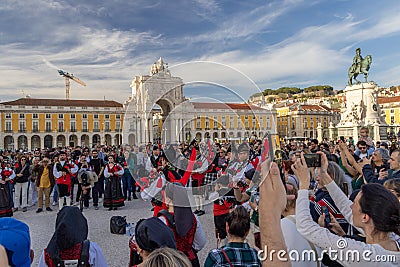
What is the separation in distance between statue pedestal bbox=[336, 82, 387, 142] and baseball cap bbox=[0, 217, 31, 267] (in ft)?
79.6

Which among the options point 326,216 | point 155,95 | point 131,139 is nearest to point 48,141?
point 131,139

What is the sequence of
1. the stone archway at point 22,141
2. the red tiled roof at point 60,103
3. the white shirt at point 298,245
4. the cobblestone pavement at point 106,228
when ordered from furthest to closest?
the red tiled roof at point 60,103, the stone archway at point 22,141, the cobblestone pavement at point 106,228, the white shirt at point 298,245

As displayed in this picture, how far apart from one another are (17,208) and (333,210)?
9.10 m

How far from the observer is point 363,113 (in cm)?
2406

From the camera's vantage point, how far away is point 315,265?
224cm

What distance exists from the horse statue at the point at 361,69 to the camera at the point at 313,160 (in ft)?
89.2

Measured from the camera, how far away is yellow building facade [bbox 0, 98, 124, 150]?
63.2 m

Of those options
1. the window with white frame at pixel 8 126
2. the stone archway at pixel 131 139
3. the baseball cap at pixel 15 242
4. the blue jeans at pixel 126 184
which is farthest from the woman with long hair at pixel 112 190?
the window with white frame at pixel 8 126

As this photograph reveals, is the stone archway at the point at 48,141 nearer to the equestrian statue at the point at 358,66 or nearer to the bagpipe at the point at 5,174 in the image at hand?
the equestrian statue at the point at 358,66

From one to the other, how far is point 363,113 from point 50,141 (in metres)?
60.1

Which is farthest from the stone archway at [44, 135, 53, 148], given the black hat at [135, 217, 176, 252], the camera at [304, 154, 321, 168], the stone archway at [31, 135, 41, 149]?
the camera at [304, 154, 321, 168]

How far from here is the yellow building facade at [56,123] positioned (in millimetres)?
63188

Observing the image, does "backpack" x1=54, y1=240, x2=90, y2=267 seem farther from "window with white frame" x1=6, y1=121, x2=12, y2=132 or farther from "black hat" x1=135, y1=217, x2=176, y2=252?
"window with white frame" x1=6, y1=121, x2=12, y2=132

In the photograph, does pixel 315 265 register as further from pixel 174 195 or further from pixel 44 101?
pixel 44 101
